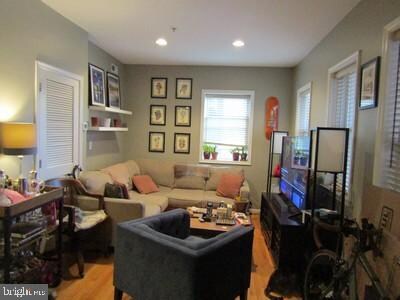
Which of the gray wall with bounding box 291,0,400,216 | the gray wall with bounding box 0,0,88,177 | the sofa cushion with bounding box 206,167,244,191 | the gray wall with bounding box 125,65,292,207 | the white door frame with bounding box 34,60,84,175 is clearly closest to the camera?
the gray wall with bounding box 291,0,400,216

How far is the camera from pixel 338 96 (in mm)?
3346

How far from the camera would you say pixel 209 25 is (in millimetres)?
3375

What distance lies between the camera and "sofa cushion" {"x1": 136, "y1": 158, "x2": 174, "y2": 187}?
5242mm

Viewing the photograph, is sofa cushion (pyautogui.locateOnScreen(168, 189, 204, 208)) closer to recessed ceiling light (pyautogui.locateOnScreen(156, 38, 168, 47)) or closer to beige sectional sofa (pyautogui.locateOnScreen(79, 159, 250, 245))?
beige sectional sofa (pyautogui.locateOnScreen(79, 159, 250, 245))

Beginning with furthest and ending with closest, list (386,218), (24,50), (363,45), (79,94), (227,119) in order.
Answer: (227,119) < (79,94) < (24,50) < (363,45) < (386,218)

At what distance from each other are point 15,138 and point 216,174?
130 inches

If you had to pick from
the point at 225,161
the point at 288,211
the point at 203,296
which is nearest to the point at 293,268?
the point at 288,211

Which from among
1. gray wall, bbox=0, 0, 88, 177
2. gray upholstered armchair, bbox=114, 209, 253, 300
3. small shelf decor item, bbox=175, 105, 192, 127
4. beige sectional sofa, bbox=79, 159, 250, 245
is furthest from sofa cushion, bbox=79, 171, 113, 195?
small shelf decor item, bbox=175, 105, 192, 127

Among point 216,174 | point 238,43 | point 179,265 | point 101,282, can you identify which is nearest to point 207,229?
point 101,282

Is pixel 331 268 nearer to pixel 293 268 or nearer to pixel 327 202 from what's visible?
pixel 293 268

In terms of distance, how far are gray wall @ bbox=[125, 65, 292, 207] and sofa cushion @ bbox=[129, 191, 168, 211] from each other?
3.88 feet

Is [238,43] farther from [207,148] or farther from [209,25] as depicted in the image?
[207,148]

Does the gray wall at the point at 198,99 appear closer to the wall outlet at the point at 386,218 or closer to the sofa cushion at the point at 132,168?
the sofa cushion at the point at 132,168

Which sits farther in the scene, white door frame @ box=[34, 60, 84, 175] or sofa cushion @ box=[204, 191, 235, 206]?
sofa cushion @ box=[204, 191, 235, 206]
